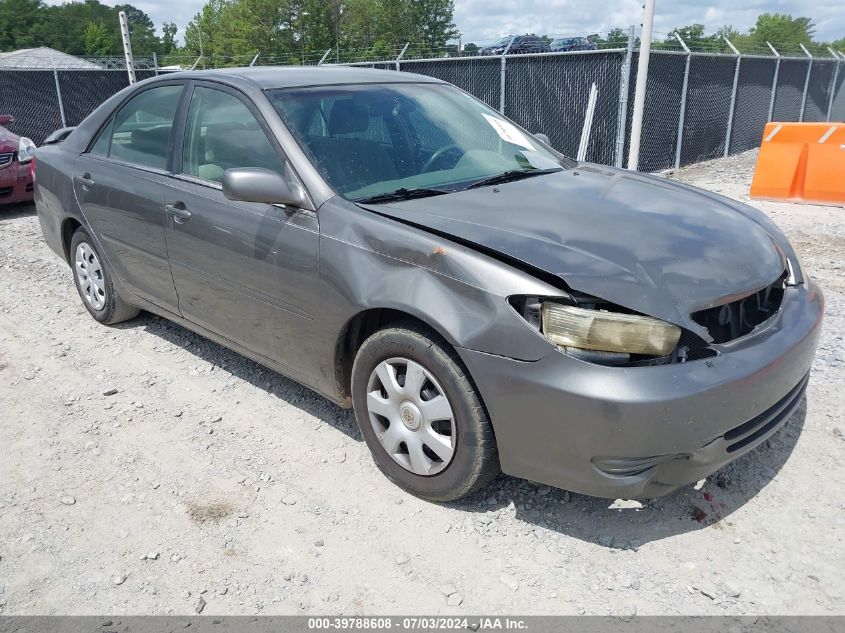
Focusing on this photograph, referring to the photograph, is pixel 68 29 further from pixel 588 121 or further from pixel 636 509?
pixel 636 509

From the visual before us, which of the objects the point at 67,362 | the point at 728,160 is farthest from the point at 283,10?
the point at 67,362

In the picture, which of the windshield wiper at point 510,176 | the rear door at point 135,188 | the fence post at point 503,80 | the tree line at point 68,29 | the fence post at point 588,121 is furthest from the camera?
the tree line at point 68,29

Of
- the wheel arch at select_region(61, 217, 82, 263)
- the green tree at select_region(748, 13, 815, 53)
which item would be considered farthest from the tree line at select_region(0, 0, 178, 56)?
the wheel arch at select_region(61, 217, 82, 263)

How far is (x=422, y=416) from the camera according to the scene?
9.06 feet

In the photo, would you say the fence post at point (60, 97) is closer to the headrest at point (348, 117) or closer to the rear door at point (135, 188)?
the rear door at point (135, 188)

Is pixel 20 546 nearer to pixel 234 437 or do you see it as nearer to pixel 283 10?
pixel 234 437

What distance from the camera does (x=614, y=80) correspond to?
34.5 ft

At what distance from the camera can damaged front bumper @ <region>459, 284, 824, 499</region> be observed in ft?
7.53

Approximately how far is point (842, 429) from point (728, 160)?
11.3 m

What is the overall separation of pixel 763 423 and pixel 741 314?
0.43 m

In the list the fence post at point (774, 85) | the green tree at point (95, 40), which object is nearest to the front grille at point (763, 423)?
the fence post at point (774, 85)

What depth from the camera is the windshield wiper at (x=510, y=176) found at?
10.9ft

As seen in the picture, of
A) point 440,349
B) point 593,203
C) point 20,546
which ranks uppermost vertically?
point 593,203

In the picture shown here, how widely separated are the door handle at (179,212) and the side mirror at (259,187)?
69cm
